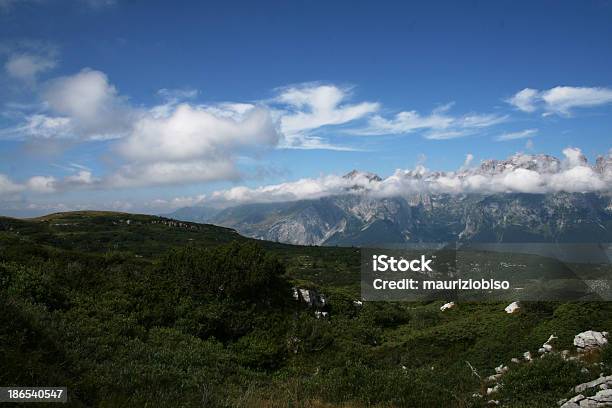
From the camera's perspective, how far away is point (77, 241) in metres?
101

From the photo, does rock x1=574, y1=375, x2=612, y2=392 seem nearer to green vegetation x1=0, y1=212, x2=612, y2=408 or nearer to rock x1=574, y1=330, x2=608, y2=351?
green vegetation x1=0, y1=212, x2=612, y2=408

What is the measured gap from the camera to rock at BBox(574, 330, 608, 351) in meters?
15.3

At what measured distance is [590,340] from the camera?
51.4 feet

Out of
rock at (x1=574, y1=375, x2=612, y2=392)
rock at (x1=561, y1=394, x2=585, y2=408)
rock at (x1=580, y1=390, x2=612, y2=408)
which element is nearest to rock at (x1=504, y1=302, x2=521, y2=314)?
rock at (x1=574, y1=375, x2=612, y2=392)

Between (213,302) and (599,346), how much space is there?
55.2 feet

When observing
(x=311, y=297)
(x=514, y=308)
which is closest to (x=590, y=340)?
(x=514, y=308)

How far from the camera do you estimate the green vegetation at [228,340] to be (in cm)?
888

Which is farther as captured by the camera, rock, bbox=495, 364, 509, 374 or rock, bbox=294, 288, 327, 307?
rock, bbox=294, 288, 327, 307

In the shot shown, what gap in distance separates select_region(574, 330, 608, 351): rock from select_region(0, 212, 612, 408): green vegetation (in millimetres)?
696

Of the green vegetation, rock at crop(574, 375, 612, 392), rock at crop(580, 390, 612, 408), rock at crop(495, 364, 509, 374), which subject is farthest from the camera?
rock at crop(495, 364, 509, 374)

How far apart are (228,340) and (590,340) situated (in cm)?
1514

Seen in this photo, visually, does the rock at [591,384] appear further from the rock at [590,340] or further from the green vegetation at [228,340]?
the rock at [590,340]

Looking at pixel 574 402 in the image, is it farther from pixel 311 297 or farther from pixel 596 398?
pixel 311 297

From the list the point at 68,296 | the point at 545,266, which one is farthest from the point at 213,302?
the point at 545,266
